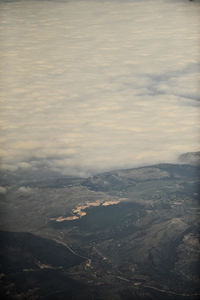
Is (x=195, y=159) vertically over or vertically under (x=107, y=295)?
over

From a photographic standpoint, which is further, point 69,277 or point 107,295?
point 69,277

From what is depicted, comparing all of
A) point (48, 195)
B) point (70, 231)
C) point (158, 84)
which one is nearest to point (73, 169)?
point (48, 195)

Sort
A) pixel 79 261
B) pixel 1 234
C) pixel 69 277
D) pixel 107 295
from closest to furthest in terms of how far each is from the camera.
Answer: pixel 107 295
pixel 69 277
pixel 79 261
pixel 1 234

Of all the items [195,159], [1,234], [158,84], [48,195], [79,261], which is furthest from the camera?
→ [158,84]

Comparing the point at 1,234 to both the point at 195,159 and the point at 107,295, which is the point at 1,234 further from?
the point at 195,159

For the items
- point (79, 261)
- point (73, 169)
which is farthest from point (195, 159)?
point (79, 261)

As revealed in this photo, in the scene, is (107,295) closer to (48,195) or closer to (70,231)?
(70,231)

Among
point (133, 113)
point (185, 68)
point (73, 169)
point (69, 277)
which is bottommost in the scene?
point (69, 277)
